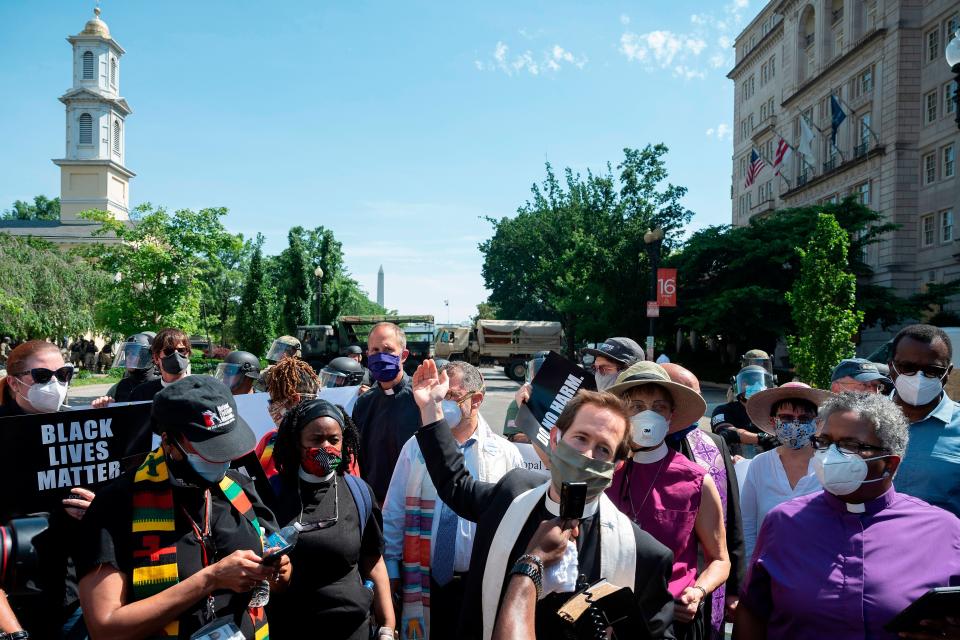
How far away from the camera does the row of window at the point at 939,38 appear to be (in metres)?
32.4

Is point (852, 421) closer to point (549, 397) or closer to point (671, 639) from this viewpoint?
point (671, 639)

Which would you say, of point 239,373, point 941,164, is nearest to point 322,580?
point 239,373

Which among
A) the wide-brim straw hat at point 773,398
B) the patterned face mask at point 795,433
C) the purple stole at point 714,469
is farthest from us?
the wide-brim straw hat at point 773,398

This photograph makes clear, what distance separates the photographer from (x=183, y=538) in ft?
7.16

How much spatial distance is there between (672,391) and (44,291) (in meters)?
31.7

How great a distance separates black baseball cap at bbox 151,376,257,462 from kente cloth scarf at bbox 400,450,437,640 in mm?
1577

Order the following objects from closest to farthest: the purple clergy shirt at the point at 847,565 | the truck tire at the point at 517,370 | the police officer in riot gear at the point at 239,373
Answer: the purple clergy shirt at the point at 847,565 < the police officer in riot gear at the point at 239,373 < the truck tire at the point at 517,370

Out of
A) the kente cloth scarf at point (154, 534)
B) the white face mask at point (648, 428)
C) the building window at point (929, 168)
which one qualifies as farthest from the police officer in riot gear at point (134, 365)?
the building window at point (929, 168)

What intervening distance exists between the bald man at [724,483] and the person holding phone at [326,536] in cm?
155

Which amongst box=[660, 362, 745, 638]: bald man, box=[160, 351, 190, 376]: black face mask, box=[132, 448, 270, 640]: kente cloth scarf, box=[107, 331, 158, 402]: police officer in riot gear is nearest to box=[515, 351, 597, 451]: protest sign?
box=[660, 362, 745, 638]: bald man

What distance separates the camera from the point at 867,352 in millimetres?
37031

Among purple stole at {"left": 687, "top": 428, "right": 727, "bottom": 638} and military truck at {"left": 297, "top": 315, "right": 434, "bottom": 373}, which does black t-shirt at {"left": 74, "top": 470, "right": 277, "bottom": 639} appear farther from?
military truck at {"left": 297, "top": 315, "right": 434, "bottom": 373}

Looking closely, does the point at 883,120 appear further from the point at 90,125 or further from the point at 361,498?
the point at 90,125

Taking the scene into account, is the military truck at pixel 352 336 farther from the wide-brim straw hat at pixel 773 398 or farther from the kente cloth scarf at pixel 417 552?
the kente cloth scarf at pixel 417 552
